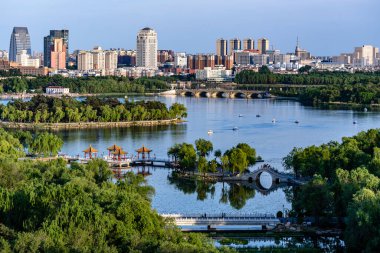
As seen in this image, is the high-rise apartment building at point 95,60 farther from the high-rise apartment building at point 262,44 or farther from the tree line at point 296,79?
the high-rise apartment building at point 262,44

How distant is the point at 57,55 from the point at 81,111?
42.6 metres

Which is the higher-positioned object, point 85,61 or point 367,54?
point 367,54

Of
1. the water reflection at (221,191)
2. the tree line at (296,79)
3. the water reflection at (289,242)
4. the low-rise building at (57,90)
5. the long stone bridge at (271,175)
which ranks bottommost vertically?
the water reflection at (289,242)

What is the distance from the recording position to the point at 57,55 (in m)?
65.6

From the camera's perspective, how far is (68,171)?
1086 cm

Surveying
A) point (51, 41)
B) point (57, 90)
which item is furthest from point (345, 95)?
point (51, 41)

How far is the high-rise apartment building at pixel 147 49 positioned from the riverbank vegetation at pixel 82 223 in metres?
57.1

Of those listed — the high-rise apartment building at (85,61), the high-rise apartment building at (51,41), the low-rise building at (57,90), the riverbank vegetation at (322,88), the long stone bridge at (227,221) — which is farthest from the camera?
the high-rise apartment building at (51,41)

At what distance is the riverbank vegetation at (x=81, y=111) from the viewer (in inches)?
918

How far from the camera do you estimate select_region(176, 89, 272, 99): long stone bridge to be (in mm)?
39419

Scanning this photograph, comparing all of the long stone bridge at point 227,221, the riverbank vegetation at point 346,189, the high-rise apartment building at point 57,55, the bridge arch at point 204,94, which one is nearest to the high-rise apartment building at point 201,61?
the high-rise apartment building at point 57,55

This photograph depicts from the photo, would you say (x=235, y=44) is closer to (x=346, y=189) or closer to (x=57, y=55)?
(x=57, y=55)

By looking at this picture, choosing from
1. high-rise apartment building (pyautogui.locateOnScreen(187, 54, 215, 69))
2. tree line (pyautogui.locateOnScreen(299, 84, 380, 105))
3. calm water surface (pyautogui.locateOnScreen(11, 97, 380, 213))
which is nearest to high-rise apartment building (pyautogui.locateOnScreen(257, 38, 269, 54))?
high-rise apartment building (pyautogui.locateOnScreen(187, 54, 215, 69))

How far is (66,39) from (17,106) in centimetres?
5054
